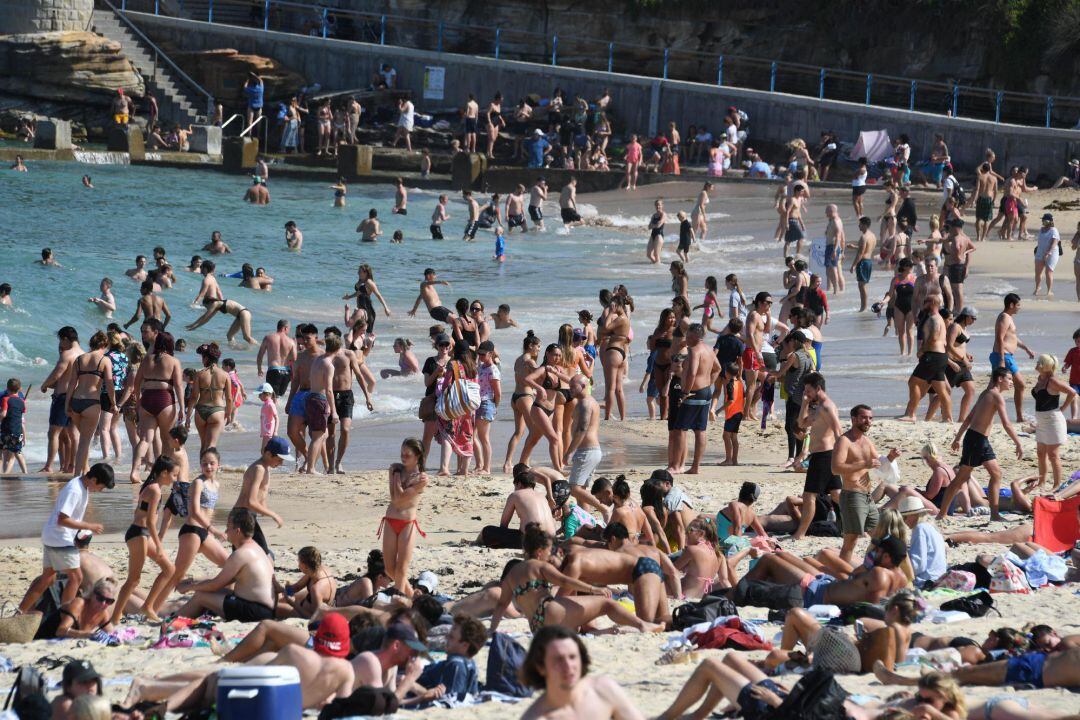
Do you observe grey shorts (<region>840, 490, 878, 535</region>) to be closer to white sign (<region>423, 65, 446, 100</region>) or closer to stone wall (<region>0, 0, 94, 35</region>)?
white sign (<region>423, 65, 446, 100</region>)

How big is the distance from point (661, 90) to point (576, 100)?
6.62 ft

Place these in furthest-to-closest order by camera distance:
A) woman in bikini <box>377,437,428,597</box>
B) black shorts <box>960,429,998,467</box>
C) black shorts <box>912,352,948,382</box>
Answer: black shorts <box>912,352,948,382</box> < black shorts <box>960,429,998,467</box> < woman in bikini <box>377,437,428,597</box>

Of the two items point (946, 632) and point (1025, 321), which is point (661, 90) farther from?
point (946, 632)

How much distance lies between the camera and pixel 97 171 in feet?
124

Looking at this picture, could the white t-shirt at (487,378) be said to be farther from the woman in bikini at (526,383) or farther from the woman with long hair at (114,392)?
the woman with long hair at (114,392)

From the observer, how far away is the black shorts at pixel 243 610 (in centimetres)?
866

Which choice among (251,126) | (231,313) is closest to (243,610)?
(231,313)

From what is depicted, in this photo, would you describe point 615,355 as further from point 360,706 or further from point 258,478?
point 360,706

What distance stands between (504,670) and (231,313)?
13384mm

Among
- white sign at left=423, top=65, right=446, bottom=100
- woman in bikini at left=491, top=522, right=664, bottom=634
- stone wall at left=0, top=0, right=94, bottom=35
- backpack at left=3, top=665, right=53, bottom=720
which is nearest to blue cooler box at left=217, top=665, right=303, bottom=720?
backpack at left=3, top=665, right=53, bottom=720

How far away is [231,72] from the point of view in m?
41.6

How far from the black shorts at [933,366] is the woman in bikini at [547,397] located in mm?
3616

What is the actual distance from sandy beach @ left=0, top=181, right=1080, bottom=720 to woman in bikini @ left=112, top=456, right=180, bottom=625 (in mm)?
236

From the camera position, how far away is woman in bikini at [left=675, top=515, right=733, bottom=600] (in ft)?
30.1
